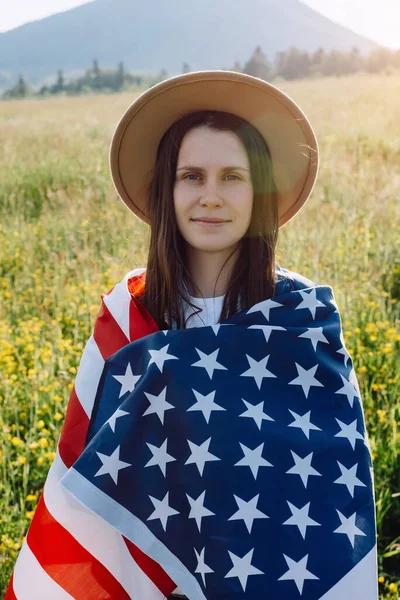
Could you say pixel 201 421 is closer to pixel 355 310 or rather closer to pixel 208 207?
pixel 208 207

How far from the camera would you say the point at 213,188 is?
1.76 m

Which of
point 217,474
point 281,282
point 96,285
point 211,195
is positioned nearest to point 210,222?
point 211,195

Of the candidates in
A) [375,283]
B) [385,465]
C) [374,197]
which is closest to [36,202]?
[374,197]

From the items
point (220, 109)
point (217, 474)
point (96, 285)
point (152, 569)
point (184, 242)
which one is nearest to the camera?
point (217, 474)

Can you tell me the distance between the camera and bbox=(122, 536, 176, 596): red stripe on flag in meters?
1.61

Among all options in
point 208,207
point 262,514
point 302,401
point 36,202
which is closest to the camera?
point 262,514

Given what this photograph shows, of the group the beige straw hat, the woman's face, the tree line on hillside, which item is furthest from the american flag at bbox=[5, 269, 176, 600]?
the tree line on hillside

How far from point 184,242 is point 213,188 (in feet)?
0.88

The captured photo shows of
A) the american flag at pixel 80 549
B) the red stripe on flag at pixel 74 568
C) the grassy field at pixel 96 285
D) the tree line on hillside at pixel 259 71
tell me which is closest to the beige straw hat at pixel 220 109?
the american flag at pixel 80 549

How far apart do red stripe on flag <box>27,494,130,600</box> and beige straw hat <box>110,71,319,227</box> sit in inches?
42.7

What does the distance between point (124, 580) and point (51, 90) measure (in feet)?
210

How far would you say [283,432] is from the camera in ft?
5.08

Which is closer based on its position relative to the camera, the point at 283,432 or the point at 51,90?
the point at 283,432

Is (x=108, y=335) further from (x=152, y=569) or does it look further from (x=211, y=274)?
(x=152, y=569)
